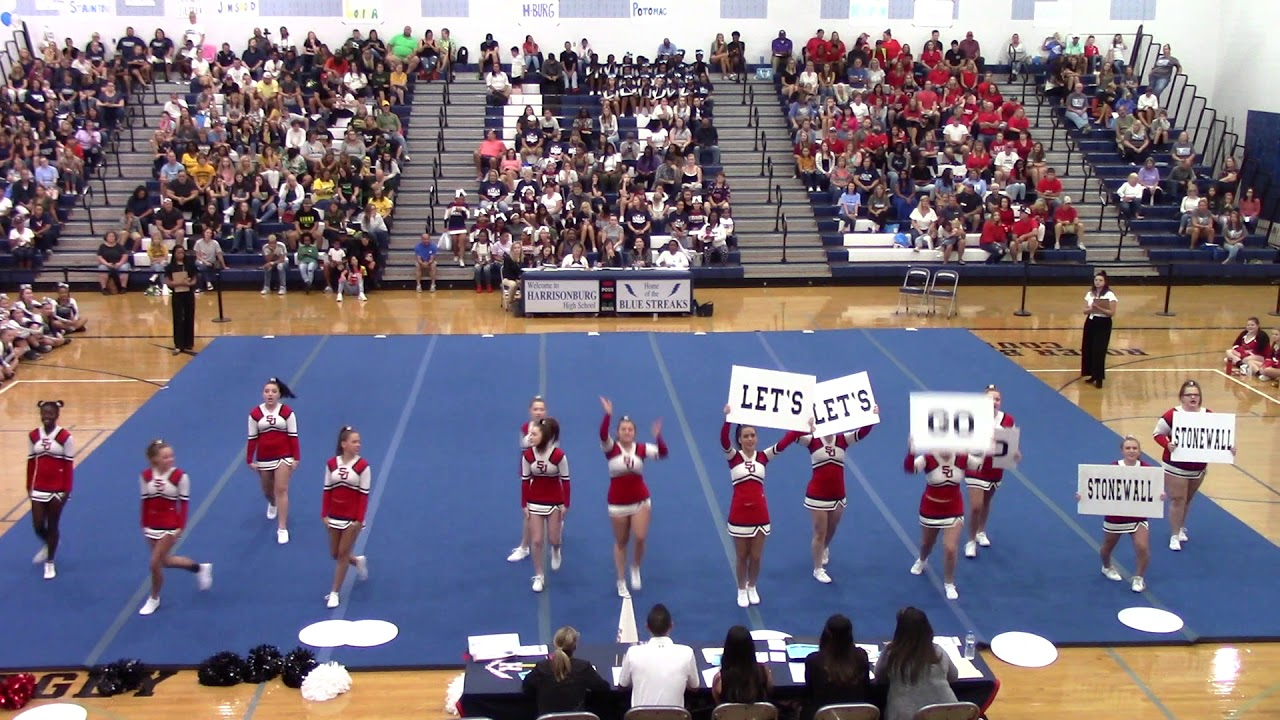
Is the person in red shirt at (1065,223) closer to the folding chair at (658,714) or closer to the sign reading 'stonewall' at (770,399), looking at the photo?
the sign reading 'stonewall' at (770,399)

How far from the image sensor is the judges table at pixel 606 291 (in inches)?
811

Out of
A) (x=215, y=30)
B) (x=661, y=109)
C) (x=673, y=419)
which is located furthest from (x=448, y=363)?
(x=215, y=30)

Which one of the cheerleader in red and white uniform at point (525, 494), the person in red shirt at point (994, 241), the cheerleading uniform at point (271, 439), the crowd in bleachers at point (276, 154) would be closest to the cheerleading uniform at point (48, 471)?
the cheerleading uniform at point (271, 439)

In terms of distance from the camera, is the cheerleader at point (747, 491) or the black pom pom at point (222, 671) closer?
the black pom pom at point (222, 671)

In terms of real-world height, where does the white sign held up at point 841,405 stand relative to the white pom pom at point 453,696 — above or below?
above

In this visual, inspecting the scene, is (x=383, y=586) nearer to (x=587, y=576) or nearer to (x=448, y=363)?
(x=587, y=576)

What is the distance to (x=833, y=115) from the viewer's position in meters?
27.5

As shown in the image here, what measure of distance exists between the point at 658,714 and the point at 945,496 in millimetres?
3907

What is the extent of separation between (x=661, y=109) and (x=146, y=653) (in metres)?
20.7

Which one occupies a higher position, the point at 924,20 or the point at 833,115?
the point at 924,20

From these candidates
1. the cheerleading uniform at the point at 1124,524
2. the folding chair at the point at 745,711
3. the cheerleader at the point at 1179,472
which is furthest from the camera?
the cheerleader at the point at 1179,472

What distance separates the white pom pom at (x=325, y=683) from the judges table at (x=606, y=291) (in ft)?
42.1

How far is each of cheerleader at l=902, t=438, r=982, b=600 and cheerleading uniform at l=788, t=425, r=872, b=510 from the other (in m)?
0.53

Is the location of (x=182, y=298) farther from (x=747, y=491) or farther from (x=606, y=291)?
(x=747, y=491)
